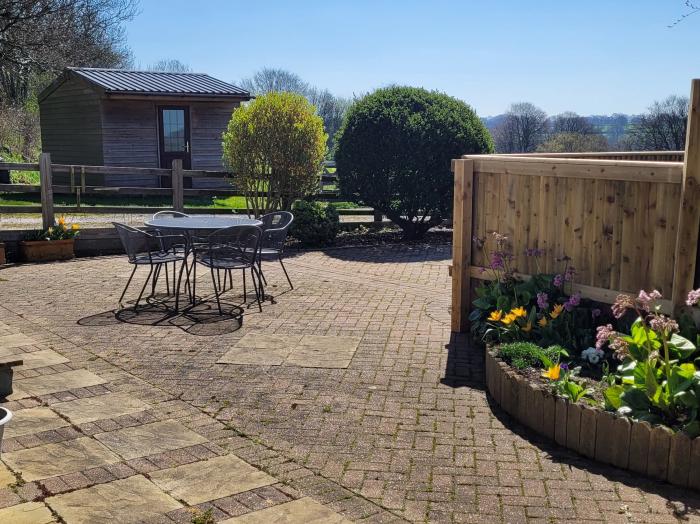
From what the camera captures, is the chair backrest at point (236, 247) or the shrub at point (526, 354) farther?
the chair backrest at point (236, 247)

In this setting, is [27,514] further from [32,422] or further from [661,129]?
[661,129]

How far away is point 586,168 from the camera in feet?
17.6

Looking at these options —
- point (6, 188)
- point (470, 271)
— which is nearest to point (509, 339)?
point (470, 271)

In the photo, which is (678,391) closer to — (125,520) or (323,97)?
(125,520)

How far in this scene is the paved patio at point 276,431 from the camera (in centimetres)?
339

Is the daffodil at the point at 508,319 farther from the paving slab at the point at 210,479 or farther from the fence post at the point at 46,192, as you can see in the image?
the fence post at the point at 46,192

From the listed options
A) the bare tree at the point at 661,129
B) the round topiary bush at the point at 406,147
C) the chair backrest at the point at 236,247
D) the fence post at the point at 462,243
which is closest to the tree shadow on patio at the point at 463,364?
the fence post at the point at 462,243

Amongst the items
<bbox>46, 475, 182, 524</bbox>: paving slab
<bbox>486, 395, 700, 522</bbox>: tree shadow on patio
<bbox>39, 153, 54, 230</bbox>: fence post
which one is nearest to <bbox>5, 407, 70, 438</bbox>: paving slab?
<bbox>46, 475, 182, 524</bbox>: paving slab

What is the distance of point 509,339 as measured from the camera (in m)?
5.30

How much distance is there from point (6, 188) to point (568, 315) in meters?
9.69

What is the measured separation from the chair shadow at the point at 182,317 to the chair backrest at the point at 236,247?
1.68 feet

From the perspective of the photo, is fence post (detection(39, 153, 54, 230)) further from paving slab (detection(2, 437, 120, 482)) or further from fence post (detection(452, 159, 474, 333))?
paving slab (detection(2, 437, 120, 482))

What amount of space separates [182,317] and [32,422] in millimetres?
2837

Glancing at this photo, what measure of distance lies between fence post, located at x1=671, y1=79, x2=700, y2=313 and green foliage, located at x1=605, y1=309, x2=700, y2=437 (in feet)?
1.98
